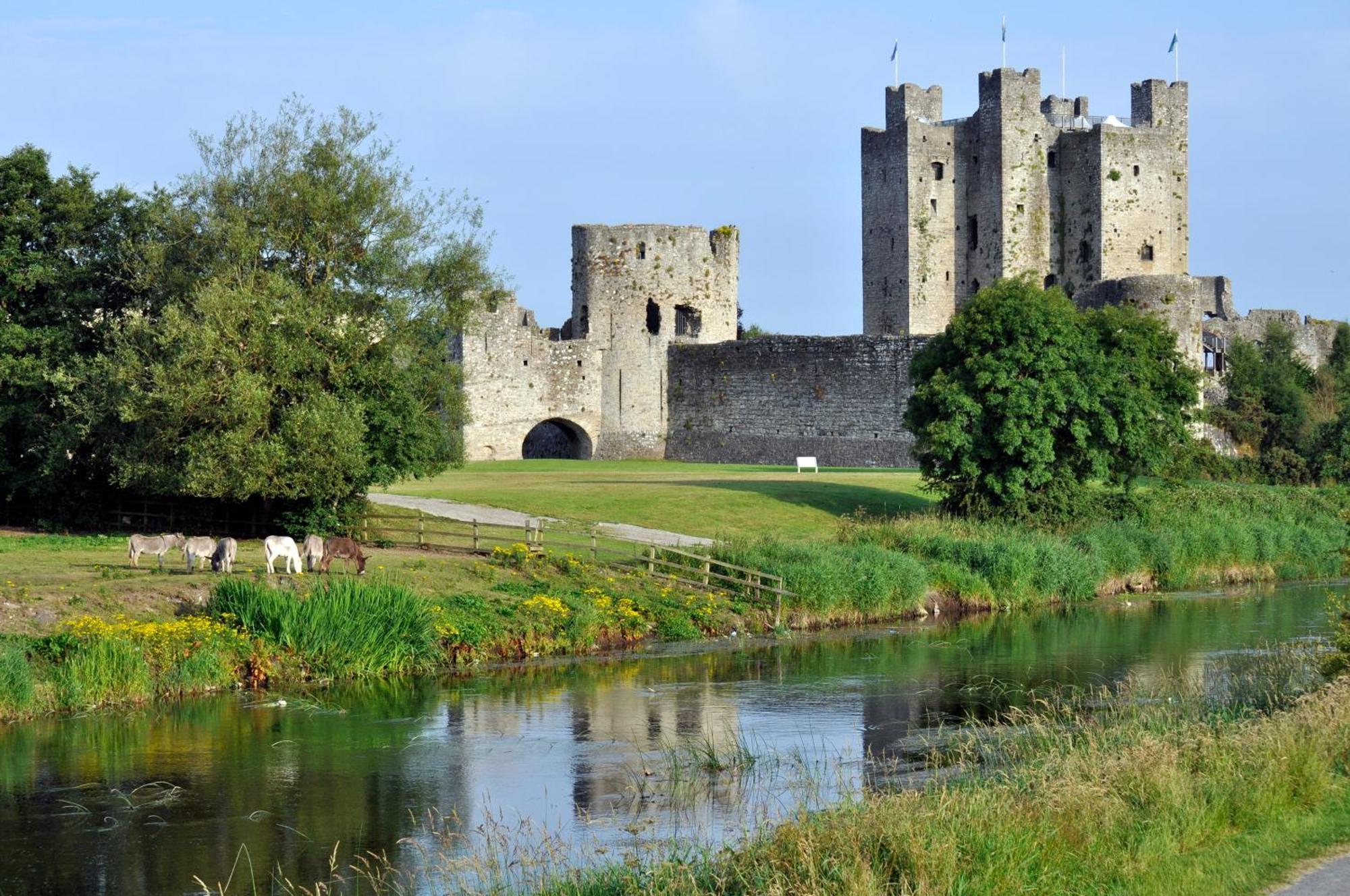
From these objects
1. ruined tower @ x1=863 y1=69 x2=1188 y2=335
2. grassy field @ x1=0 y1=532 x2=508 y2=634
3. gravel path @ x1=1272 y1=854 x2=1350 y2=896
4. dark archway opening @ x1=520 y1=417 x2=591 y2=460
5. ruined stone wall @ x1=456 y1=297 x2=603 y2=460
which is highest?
ruined tower @ x1=863 y1=69 x2=1188 y2=335

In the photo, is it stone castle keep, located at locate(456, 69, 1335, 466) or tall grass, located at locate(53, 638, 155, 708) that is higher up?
stone castle keep, located at locate(456, 69, 1335, 466)

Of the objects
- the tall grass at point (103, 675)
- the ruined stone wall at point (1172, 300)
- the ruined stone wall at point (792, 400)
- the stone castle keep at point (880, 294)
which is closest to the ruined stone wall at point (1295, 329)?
the stone castle keep at point (880, 294)

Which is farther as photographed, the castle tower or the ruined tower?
the ruined tower

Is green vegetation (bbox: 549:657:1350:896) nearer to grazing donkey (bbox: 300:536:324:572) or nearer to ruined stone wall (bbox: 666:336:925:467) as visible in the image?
grazing donkey (bbox: 300:536:324:572)

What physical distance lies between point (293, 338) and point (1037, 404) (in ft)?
44.5

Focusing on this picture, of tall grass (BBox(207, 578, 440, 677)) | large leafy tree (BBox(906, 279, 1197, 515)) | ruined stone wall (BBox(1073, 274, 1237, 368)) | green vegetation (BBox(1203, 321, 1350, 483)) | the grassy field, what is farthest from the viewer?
ruined stone wall (BBox(1073, 274, 1237, 368))

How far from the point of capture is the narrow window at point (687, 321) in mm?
51875

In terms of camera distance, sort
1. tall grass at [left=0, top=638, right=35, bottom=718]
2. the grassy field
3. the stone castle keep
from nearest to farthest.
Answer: tall grass at [left=0, top=638, right=35, bottom=718] → the grassy field → the stone castle keep

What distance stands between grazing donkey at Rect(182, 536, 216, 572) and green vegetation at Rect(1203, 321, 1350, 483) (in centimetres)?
2928

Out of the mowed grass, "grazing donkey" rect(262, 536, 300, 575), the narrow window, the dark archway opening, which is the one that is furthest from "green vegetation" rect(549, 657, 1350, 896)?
the narrow window

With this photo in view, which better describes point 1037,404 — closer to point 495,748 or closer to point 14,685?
point 495,748

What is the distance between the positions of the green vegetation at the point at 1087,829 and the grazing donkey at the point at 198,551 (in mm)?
12490

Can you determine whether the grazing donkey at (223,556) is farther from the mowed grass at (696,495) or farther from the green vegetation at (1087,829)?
the green vegetation at (1087,829)

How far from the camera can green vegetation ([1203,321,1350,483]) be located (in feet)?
149
